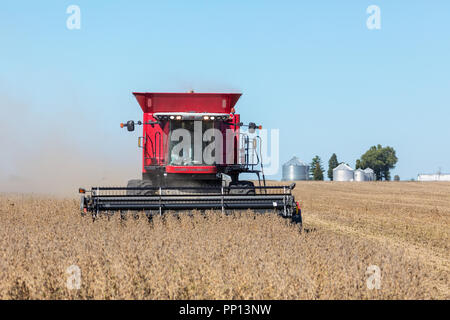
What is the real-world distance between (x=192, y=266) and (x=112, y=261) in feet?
2.37

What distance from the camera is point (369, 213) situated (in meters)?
17.0

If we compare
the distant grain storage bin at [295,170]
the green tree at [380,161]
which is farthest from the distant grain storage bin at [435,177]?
the distant grain storage bin at [295,170]

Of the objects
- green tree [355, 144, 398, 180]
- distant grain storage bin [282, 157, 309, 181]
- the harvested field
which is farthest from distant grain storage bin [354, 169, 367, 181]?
the harvested field

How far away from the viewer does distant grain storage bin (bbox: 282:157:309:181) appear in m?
85.1

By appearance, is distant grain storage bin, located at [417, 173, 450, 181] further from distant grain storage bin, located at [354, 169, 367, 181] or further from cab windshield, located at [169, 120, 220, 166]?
cab windshield, located at [169, 120, 220, 166]

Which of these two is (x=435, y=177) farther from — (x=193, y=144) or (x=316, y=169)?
(x=193, y=144)

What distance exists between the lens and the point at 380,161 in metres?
108

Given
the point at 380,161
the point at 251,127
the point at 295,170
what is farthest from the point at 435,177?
the point at 251,127

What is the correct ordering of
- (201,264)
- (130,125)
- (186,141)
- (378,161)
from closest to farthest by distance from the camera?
(201,264) < (130,125) < (186,141) < (378,161)

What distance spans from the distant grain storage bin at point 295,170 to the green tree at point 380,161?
87.0ft

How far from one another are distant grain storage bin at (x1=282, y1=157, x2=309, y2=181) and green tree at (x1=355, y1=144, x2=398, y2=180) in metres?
26.5

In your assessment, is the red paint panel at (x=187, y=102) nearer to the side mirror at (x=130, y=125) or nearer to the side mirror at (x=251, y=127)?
the side mirror at (x=130, y=125)

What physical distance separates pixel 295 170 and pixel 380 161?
30.7 m

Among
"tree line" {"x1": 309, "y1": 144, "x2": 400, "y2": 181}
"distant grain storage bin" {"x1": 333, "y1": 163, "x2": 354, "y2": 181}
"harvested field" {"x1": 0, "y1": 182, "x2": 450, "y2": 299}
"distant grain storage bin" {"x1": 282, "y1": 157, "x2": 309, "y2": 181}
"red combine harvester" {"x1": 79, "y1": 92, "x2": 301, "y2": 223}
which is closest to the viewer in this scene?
"harvested field" {"x1": 0, "y1": 182, "x2": 450, "y2": 299}
